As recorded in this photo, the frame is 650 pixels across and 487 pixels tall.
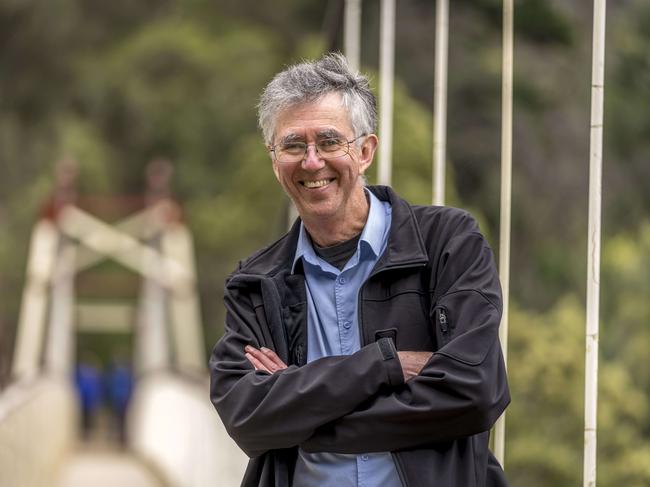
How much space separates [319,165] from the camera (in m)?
2.50

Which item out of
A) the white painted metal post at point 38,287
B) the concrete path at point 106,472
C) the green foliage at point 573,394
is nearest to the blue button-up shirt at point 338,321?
the green foliage at point 573,394

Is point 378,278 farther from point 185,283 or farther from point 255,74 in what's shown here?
point 255,74

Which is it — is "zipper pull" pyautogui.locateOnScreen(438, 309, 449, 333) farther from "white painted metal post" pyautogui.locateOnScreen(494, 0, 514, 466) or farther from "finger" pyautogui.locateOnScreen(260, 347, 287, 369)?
"white painted metal post" pyautogui.locateOnScreen(494, 0, 514, 466)

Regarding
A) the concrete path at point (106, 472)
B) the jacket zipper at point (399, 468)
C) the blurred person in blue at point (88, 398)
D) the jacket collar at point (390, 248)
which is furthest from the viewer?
the blurred person in blue at point (88, 398)

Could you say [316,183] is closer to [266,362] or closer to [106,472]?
[266,362]

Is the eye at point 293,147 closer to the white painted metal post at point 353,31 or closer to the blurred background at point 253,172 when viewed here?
the blurred background at point 253,172

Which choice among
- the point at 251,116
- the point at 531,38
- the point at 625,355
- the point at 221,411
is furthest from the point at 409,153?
the point at 251,116

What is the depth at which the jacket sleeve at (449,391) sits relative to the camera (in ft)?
7.70

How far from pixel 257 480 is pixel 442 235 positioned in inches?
20.7

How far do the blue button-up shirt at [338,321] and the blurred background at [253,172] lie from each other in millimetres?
3040

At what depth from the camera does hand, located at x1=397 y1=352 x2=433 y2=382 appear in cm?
241

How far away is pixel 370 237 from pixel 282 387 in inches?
11.7

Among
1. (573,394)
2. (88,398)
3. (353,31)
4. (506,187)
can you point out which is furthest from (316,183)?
(88,398)

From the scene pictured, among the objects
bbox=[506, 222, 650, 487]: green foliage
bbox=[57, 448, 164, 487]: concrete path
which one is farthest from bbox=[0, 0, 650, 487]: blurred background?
bbox=[57, 448, 164, 487]: concrete path
